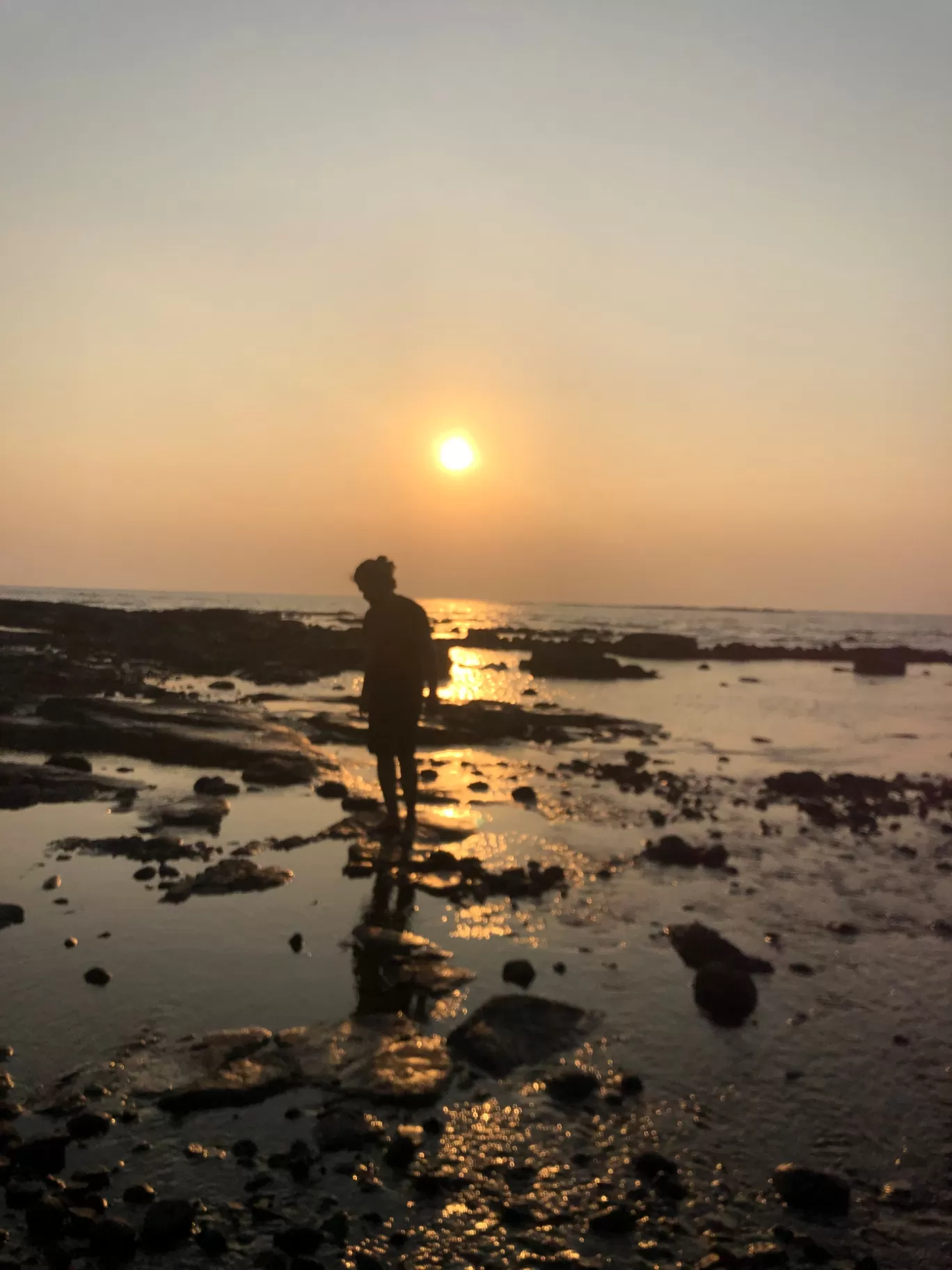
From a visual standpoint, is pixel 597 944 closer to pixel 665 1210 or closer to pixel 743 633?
pixel 665 1210

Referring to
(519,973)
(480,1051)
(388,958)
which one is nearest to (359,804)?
(388,958)

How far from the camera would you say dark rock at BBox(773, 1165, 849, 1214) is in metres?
4.14

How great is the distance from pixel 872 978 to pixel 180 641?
51639 mm

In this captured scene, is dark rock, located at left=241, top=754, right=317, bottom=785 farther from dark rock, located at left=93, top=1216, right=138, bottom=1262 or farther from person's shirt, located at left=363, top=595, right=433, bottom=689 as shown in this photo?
dark rock, located at left=93, top=1216, right=138, bottom=1262

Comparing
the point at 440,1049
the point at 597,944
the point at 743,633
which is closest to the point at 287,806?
the point at 597,944

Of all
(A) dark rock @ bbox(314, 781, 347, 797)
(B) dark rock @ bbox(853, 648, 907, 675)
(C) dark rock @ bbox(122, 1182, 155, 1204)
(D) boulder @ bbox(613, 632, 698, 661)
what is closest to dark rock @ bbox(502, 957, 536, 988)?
(C) dark rock @ bbox(122, 1182, 155, 1204)

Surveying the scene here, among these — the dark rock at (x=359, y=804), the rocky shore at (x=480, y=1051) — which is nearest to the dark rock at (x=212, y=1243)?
the rocky shore at (x=480, y=1051)

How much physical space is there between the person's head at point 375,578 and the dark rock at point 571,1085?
637cm

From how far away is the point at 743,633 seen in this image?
106875 mm

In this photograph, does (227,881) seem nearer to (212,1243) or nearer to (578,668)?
(212,1243)

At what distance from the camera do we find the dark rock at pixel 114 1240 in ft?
11.9

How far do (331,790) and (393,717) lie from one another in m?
3.63

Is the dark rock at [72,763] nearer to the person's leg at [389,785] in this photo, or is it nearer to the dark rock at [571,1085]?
the person's leg at [389,785]

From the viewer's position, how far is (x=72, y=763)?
47.7ft
